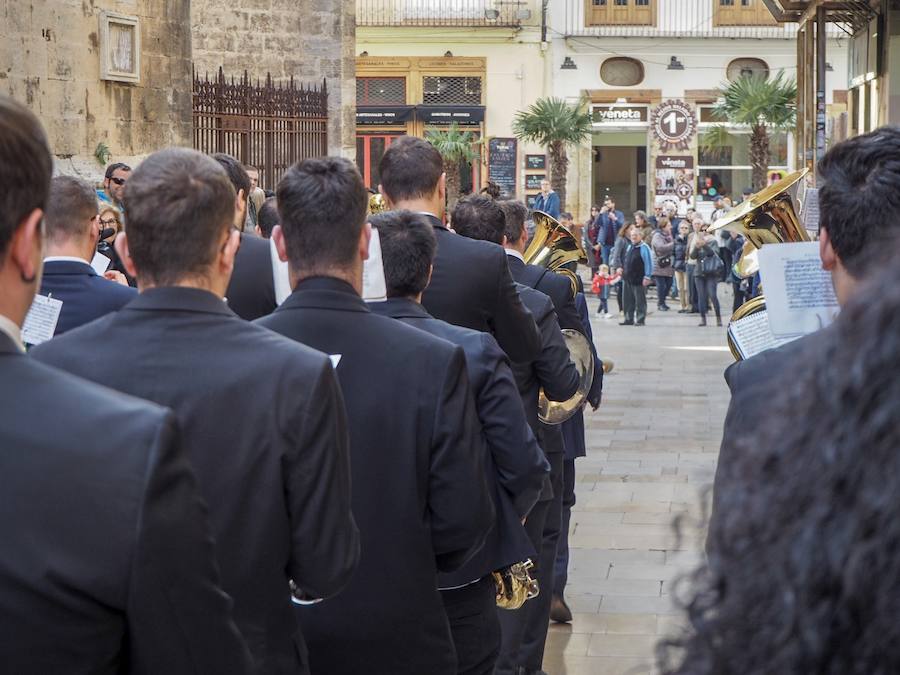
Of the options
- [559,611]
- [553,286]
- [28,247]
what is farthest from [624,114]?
[28,247]

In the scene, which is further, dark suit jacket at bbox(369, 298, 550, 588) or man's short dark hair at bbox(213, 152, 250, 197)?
man's short dark hair at bbox(213, 152, 250, 197)

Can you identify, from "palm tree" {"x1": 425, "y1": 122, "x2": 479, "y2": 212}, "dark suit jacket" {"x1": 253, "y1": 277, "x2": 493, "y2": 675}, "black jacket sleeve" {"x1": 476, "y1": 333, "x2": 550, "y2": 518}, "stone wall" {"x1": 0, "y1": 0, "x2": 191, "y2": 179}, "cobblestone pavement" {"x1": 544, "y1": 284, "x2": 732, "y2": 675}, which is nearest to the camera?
"dark suit jacket" {"x1": 253, "y1": 277, "x2": 493, "y2": 675}

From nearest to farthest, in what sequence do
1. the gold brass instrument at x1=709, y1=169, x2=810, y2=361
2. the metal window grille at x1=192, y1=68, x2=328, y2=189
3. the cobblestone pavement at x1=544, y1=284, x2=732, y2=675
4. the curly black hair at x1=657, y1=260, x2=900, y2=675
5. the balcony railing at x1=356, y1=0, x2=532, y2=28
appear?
the curly black hair at x1=657, y1=260, x2=900, y2=675, the gold brass instrument at x1=709, y1=169, x2=810, y2=361, the cobblestone pavement at x1=544, y1=284, x2=732, y2=675, the metal window grille at x1=192, y1=68, x2=328, y2=189, the balcony railing at x1=356, y1=0, x2=532, y2=28

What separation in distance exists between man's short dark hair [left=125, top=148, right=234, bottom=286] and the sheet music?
3.62 feet

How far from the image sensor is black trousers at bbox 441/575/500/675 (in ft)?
11.8

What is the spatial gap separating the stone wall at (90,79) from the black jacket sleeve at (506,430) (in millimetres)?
7370

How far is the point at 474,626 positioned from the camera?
3670 millimetres

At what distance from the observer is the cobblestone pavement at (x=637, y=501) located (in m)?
5.73

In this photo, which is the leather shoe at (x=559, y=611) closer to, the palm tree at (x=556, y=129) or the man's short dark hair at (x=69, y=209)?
the man's short dark hair at (x=69, y=209)

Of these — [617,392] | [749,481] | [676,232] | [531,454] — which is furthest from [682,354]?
[749,481]

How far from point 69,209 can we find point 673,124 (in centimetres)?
3168

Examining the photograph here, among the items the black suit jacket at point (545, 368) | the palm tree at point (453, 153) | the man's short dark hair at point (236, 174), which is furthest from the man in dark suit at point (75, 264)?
the palm tree at point (453, 153)

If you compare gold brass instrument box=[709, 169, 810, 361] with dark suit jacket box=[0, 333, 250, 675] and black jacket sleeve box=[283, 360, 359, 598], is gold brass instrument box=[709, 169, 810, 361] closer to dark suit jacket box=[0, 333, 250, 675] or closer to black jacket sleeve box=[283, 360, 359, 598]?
black jacket sleeve box=[283, 360, 359, 598]

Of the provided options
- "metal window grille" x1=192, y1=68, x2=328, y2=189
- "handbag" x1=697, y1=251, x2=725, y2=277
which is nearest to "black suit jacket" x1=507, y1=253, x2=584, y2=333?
"metal window grille" x1=192, y1=68, x2=328, y2=189
